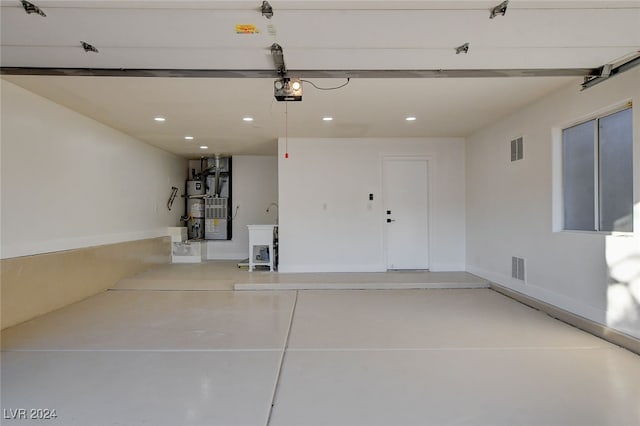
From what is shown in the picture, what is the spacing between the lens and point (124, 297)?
196 inches

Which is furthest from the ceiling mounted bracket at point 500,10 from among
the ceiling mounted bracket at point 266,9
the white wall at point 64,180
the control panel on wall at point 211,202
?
the control panel on wall at point 211,202

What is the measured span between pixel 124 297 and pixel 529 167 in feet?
18.9

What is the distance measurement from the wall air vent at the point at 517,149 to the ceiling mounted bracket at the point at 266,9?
3.79 meters

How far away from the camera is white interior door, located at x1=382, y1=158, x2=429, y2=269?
21.1ft

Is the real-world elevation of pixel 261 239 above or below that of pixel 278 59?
below

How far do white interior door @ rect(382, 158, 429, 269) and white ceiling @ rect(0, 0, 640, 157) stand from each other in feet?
6.41

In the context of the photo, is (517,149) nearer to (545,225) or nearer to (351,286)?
(545,225)

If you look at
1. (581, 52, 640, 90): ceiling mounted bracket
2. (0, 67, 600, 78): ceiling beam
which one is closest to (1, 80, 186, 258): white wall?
(0, 67, 600, 78): ceiling beam

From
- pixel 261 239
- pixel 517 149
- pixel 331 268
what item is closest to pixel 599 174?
pixel 517 149

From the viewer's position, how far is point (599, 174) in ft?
11.3

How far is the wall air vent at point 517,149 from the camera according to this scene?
458cm

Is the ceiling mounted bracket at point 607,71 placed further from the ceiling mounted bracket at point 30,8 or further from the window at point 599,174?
the ceiling mounted bracket at point 30,8

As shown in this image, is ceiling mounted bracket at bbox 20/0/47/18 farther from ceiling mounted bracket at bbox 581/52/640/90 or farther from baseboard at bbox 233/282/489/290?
ceiling mounted bracket at bbox 581/52/640/90

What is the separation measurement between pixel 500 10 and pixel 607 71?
1.63 meters
